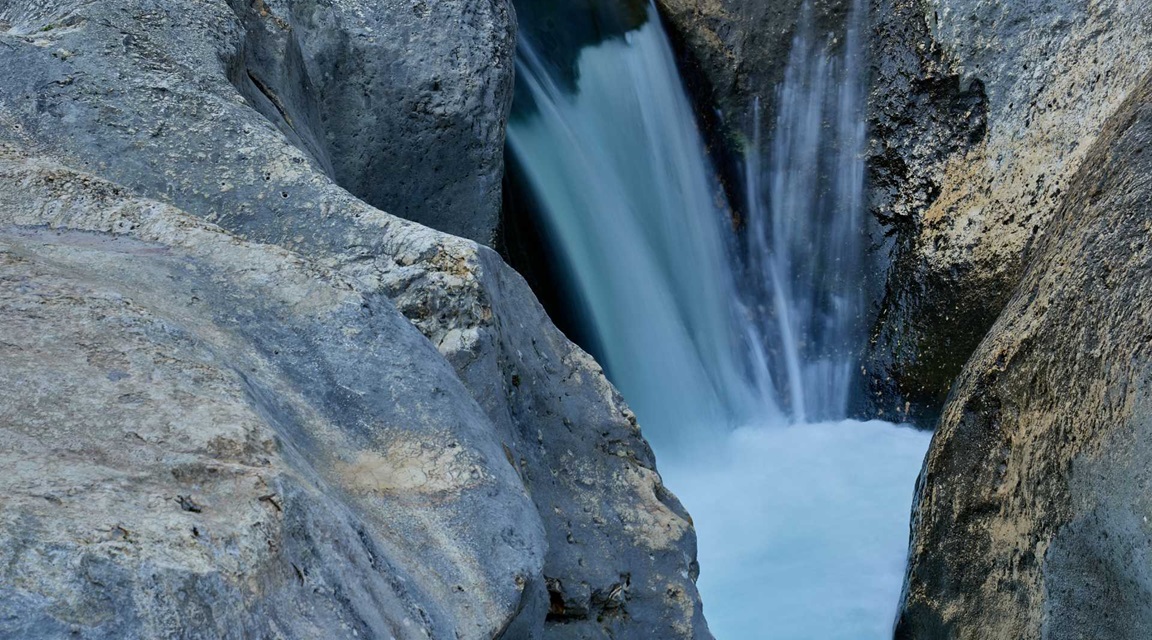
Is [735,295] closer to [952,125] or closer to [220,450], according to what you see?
[952,125]

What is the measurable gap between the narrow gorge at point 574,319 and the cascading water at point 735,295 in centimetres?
2

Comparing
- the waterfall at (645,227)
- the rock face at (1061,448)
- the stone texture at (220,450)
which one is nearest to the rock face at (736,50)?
the waterfall at (645,227)

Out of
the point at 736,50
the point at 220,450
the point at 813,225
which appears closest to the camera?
the point at 220,450

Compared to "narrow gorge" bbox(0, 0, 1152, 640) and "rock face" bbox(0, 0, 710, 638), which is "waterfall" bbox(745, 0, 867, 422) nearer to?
"narrow gorge" bbox(0, 0, 1152, 640)

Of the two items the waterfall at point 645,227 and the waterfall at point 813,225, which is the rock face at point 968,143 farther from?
the waterfall at point 645,227

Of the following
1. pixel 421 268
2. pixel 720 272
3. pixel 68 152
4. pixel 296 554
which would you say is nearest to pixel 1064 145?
pixel 720 272

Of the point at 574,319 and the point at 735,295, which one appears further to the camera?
the point at 735,295

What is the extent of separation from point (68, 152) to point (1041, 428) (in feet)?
8.94

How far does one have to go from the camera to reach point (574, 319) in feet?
19.1

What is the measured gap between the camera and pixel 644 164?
6.59 meters

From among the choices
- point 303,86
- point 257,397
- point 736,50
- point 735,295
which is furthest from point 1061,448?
point 736,50

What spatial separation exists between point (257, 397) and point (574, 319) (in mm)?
4040

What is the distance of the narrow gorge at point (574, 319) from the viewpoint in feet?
5.24

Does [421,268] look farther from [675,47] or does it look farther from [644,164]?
[675,47]
